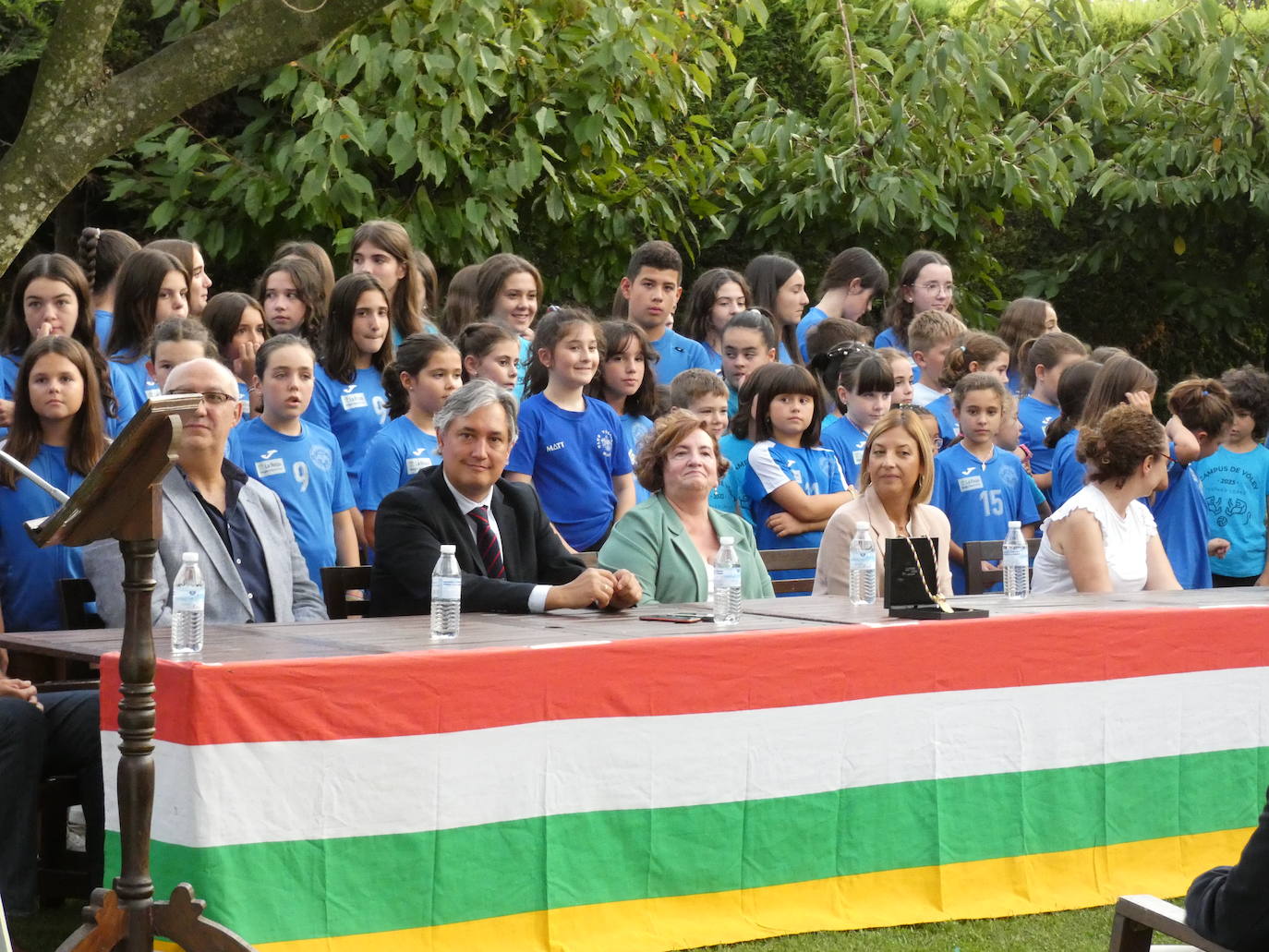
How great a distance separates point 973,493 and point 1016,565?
1592mm

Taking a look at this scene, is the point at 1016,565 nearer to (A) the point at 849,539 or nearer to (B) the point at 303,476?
(A) the point at 849,539

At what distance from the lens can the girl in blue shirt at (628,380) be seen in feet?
24.4

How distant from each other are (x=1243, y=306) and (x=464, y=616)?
30.4ft

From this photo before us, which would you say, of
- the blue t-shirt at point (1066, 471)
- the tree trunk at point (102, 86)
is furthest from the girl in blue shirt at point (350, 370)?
the blue t-shirt at point (1066, 471)

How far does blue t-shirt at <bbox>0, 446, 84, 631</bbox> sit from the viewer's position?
5.49m

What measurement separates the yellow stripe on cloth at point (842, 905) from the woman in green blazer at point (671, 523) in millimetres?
1230

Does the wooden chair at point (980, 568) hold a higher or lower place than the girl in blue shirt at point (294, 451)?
lower

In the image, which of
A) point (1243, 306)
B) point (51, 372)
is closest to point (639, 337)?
point (51, 372)

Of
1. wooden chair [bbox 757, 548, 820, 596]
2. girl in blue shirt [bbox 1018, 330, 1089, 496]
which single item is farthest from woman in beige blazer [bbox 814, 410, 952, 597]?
girl in blue shirt [bbox 1018, 330, 1089, 496]

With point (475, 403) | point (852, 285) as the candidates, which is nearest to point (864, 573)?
point (475, 403)

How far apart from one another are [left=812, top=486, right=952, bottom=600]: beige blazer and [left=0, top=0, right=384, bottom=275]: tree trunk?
2.38m

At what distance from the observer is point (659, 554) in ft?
19.1

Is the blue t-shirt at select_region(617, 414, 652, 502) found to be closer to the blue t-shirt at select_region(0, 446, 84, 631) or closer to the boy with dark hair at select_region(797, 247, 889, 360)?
the boy with dark hair at select_region(797, 247, 889, 360)

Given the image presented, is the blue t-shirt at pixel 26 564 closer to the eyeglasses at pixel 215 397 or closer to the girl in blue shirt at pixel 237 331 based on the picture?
the eyeglasses at pixel 215 397
